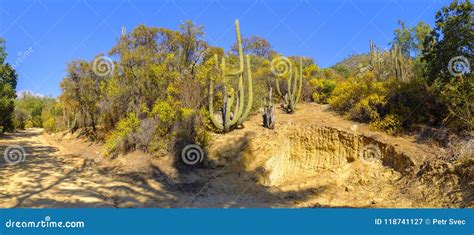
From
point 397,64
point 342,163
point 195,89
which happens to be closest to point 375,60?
A: point 397,64

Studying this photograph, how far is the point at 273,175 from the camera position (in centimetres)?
1149

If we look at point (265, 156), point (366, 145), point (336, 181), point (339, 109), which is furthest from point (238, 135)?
point (339, 109)

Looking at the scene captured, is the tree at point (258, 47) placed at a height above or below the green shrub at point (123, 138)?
above

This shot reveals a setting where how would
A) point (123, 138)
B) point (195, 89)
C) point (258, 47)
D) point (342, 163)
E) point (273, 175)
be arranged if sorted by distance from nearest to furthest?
point (273, 175), point (123, 138), point (342, 163), point (195, 89), point (258, 47)

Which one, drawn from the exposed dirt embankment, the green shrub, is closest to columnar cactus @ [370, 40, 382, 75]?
the exposed dirt embankment

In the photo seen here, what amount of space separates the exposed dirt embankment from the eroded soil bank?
3 cm

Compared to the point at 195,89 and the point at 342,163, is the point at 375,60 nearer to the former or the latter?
the point at 342,163

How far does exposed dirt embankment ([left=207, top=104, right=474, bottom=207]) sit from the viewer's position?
8.60m

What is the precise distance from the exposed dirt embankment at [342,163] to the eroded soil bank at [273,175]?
0.03 metres

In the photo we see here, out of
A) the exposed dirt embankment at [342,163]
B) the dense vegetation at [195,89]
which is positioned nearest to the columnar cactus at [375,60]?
the dense vegetation at [195,89]

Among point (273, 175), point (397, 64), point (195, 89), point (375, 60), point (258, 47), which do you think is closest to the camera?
point (273, 175)

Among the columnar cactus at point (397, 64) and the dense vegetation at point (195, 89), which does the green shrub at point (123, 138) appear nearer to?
the dense vegetation at point (195, 89)

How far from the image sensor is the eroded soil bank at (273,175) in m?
7.98

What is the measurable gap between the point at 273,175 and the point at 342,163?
2.59m
